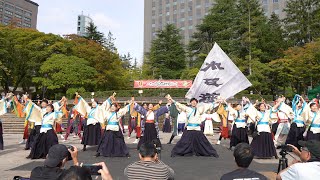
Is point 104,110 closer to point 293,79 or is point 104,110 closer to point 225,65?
point 225,65

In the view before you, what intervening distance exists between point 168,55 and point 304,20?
18797mm

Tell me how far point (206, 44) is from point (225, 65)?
3183 cm

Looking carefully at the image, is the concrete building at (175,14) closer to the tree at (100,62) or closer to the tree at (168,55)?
the tree at (168,55)

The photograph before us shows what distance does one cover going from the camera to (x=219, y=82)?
44.2 feet

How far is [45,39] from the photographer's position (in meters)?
40.2

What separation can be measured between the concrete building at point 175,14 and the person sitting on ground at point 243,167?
77.0 metres

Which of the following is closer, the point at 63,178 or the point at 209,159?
the point at 63,178

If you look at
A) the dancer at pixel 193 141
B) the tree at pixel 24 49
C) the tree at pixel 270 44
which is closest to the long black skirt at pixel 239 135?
the dancer at pixel 193 141

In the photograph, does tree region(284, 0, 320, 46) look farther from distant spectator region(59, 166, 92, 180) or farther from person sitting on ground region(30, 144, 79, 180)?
distant spectator region(59, 166, 92, 180)

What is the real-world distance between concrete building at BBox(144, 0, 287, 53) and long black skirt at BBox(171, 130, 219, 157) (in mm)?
69466

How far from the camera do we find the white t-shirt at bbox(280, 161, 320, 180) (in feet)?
10.6

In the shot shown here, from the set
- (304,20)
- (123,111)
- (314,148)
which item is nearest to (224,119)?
(123,111)

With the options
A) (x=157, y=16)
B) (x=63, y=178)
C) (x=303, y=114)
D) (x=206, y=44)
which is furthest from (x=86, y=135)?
Answer: (x=157, y=16)

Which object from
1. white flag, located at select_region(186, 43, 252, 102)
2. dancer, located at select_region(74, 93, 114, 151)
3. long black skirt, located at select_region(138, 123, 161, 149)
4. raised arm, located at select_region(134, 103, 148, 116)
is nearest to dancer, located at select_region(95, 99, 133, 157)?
dancer, located at select_region(74, 93, 114, 151)
